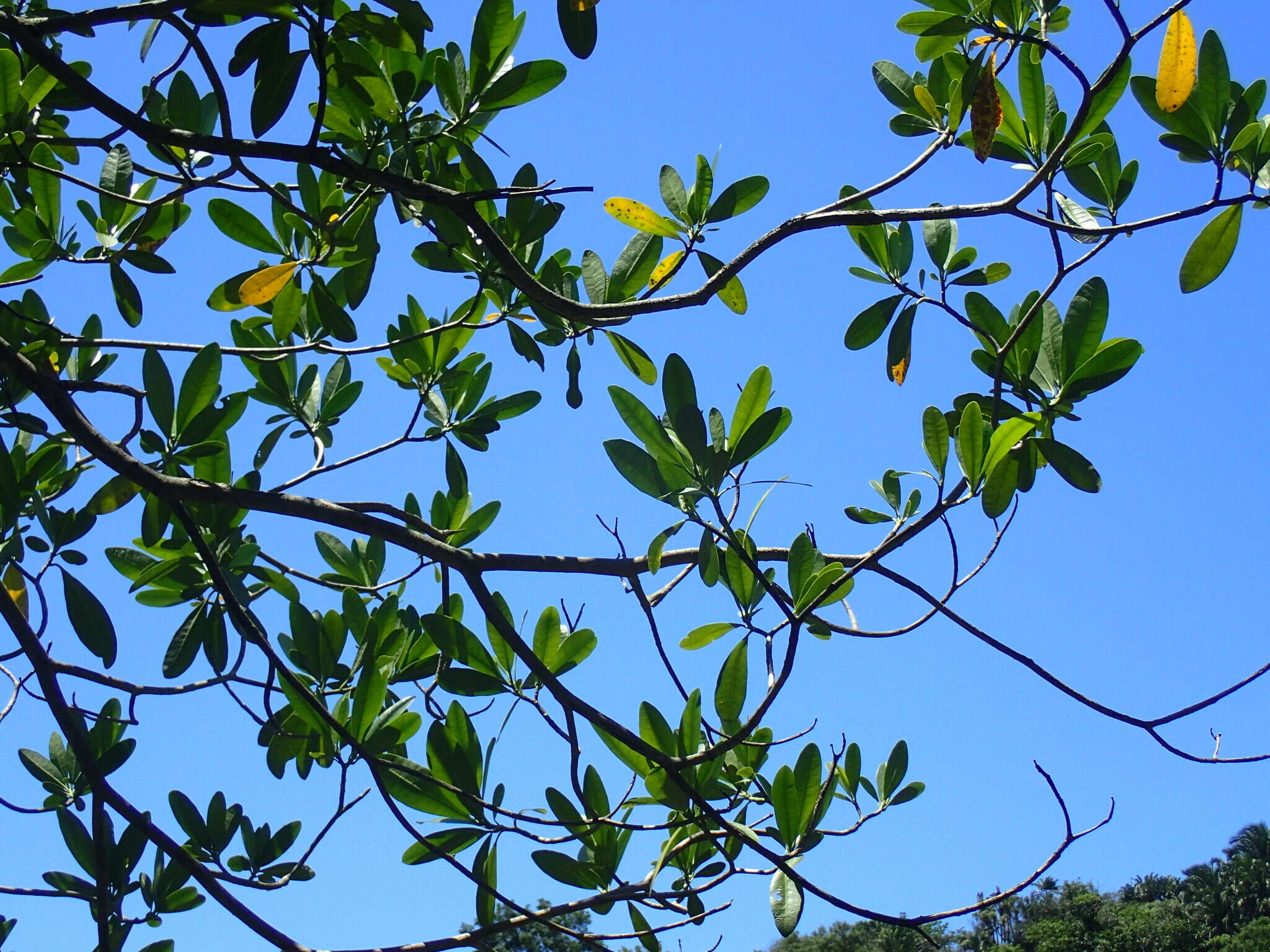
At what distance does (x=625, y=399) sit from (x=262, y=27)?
867 mm

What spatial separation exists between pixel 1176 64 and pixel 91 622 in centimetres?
223

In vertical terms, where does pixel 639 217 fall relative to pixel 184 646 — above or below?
above

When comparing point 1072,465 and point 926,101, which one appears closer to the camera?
point 1072,465

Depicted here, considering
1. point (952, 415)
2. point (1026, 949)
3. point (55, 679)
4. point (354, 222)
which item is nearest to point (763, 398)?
point (952, 415)

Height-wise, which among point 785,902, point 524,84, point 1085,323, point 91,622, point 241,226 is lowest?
point 785,902

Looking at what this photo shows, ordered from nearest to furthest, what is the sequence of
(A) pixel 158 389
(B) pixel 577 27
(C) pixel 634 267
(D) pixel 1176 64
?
(D) pixel 1176 64, (B) pixel 577 27, (A) pixel 158 389, (C) pixel 634 267

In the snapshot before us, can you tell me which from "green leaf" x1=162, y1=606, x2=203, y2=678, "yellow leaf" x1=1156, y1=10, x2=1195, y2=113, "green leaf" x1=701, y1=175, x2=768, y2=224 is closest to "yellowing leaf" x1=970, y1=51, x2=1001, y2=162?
"yellow leaf" x1=1156, y1=10, x2=1195, y2=113

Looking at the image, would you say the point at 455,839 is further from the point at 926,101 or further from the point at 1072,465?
the point at 926,101

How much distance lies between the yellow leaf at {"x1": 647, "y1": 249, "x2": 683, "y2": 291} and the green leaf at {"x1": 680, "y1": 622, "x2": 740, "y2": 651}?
67 centimetres

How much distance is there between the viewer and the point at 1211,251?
1770 millimetres

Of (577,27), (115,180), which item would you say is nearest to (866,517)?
(577,27)

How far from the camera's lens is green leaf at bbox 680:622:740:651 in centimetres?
180

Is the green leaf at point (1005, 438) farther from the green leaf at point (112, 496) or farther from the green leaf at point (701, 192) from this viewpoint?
the green leaf at point (112, 496)

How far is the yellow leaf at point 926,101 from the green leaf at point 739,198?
365mm
